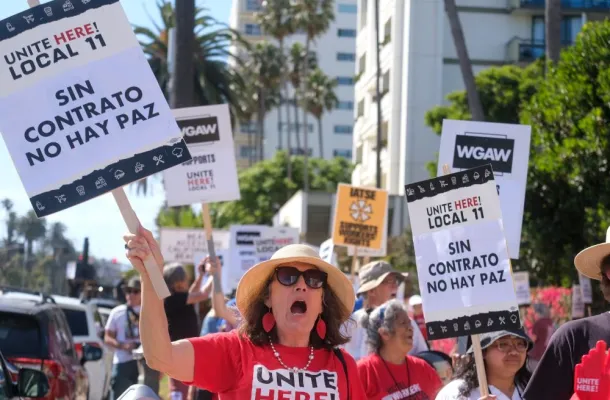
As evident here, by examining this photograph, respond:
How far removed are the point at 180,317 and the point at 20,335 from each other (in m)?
2.23

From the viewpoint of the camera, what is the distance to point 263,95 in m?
81.5

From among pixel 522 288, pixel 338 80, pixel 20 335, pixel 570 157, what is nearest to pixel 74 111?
pixel 20 335

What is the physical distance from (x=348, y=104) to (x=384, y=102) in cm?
6260

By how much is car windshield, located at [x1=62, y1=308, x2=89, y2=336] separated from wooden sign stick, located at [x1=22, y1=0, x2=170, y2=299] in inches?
436

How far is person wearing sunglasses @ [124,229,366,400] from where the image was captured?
171 inches

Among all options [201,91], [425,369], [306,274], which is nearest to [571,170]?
[425,369]

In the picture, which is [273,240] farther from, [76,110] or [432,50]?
[432,50]

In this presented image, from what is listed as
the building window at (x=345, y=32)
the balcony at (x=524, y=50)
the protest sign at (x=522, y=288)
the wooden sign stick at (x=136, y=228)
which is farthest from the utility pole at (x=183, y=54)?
the building window at (x=345, y=32)

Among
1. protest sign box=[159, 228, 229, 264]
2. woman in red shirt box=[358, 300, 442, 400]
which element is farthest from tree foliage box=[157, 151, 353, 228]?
woman in red shirt box=[358, 300, 442, 400]

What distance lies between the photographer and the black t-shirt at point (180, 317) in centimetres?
1082

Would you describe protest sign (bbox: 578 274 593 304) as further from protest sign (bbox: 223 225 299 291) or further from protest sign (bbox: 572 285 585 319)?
protest sign (bbox: 223 225 299 291)

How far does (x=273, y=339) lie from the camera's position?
16.1 ft

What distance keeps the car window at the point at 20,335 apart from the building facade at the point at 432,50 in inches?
1617

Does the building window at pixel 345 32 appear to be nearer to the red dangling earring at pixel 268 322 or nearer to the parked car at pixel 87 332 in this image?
the parked car at pixel 87 332
